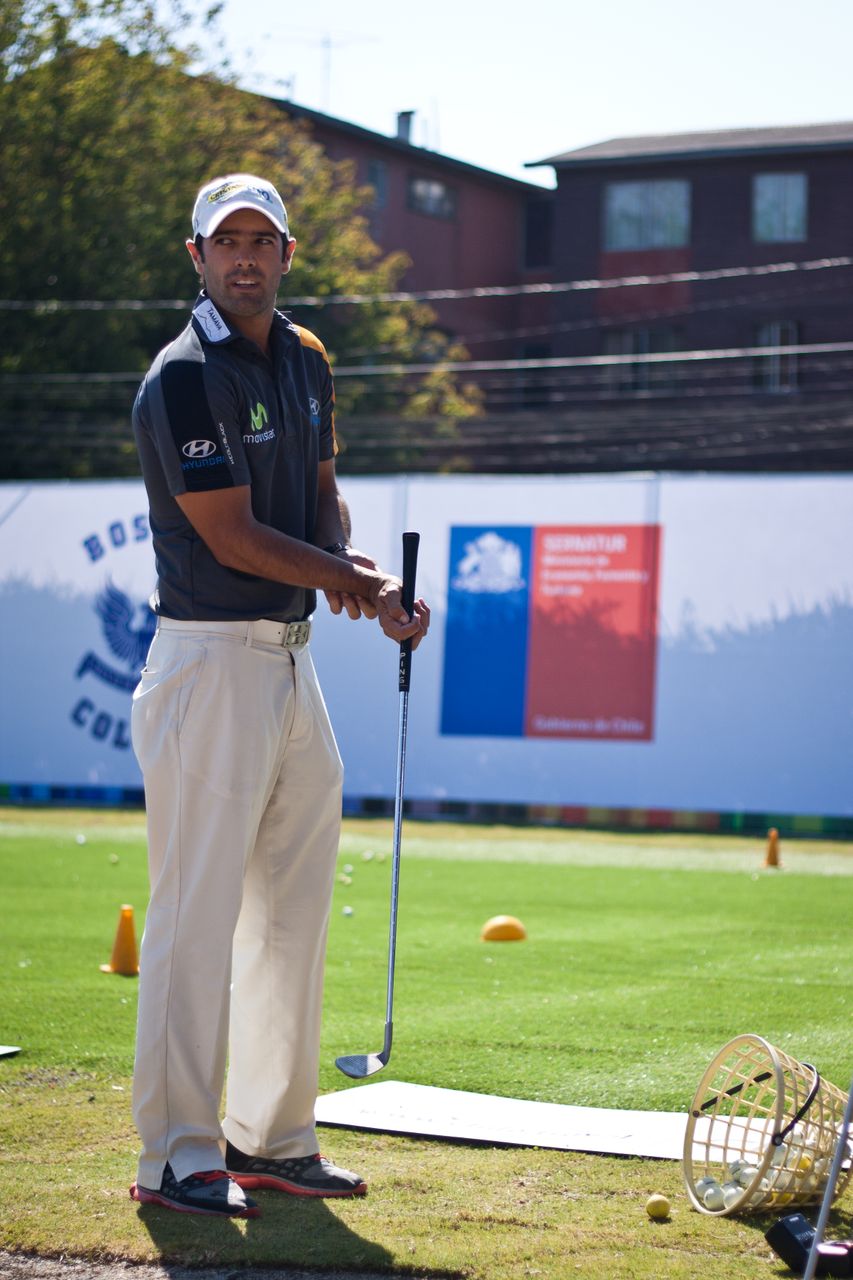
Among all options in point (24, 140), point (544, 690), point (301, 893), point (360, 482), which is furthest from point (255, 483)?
point (24, 140)

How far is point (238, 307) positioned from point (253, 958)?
5.13 feet

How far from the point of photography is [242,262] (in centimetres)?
374

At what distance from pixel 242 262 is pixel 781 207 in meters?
33.3

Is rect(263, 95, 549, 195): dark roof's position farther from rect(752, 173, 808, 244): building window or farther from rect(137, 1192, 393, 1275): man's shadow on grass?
rect(137, 1192, 393, 1275): man's shadow on grass

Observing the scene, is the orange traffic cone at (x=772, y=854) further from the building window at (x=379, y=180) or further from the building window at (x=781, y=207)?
the building window at (x=379, y=180)

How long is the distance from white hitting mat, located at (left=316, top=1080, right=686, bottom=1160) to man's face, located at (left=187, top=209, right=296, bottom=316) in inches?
85.6

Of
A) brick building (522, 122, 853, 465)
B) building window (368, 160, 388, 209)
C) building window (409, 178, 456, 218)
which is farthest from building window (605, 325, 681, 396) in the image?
building window (368, 160, 388, 209)

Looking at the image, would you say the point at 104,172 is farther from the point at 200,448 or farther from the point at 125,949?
the point at 200,448

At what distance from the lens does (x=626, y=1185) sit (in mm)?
3705

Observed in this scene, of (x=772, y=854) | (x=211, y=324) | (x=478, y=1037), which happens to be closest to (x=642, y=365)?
(x=772, y=854)

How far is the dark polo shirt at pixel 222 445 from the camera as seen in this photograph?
143 inches

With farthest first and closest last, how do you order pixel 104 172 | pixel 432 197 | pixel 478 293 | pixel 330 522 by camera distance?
pixel 432 197 < pixel 478 293 < pixel 104 172 < pixel 330 522

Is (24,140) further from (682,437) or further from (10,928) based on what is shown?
(10,928)

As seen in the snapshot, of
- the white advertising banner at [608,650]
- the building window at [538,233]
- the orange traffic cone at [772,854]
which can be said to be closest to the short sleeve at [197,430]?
the orange traffic cone at [772,854]
